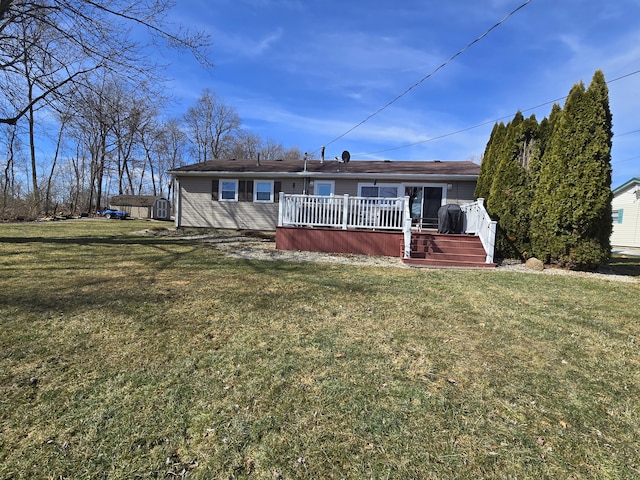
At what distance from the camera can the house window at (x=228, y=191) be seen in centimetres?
1367

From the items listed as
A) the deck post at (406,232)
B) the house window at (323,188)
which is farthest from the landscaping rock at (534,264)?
the house window at (323,188)

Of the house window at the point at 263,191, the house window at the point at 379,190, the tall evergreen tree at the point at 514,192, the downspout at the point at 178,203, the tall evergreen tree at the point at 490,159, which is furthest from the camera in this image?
the downspout at the point at 178,203

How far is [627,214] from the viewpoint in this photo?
674 inches

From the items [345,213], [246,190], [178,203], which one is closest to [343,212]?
[345,213]

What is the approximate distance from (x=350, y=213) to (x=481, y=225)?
341 cm

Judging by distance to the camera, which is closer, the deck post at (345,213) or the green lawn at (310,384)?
the green lawn at (310,384)

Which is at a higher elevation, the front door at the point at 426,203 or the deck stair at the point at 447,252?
the front door at the point at 426,203

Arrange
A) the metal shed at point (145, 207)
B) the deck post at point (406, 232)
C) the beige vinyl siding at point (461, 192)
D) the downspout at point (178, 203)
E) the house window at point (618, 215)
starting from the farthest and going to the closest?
the metal shed at point (145, 207) < the house window at point (618, 215) < the downspout at point (178, 203) < the beige vinyl siding at point (461, 192) < the deck post at point (406, 232)

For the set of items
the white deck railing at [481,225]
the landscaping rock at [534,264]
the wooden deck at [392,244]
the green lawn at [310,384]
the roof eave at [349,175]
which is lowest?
the green lawn at [310,384]

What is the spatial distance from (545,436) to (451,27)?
10040 millimetres

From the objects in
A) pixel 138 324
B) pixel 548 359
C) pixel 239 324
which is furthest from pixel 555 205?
pixel 138 324

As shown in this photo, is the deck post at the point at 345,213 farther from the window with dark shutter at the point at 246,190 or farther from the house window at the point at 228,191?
the house window at the point at 228,191

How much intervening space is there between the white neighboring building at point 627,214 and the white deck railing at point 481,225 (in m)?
12.5

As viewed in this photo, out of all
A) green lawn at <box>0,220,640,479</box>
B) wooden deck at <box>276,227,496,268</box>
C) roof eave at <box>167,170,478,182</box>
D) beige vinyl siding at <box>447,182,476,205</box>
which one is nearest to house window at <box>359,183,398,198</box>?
roof eave at <box>167,170,478,182</box>
